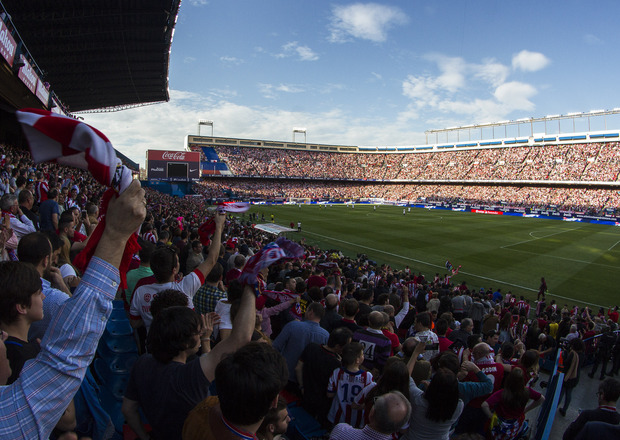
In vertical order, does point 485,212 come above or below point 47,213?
A: below

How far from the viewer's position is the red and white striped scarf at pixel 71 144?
60.6 inches

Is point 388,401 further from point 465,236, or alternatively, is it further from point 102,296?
point 465,236

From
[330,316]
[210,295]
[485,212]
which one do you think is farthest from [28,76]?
[485,212]

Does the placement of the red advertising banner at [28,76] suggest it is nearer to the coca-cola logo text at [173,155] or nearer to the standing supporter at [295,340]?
the standing supporter at [295,340]

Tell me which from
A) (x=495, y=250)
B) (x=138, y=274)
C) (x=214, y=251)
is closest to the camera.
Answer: (x=214, y=251)

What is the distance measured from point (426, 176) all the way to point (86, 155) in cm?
9086

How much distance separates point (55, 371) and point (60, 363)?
0.04m

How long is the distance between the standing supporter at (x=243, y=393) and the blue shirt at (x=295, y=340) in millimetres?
2284

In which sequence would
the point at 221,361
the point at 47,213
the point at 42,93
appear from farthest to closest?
the point at 42,93 → the point at 47,213 → the point at 221,361

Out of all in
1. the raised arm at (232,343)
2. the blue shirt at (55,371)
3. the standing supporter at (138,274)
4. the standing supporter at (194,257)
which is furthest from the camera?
the standing supporter at (194,257)

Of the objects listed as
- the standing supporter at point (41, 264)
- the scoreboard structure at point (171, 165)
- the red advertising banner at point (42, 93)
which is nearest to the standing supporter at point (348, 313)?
the standing supporter at point (41, 264)

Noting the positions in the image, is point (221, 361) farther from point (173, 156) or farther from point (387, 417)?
point (173, 156)

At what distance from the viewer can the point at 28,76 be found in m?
15.8

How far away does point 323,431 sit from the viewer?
12.5 ft
